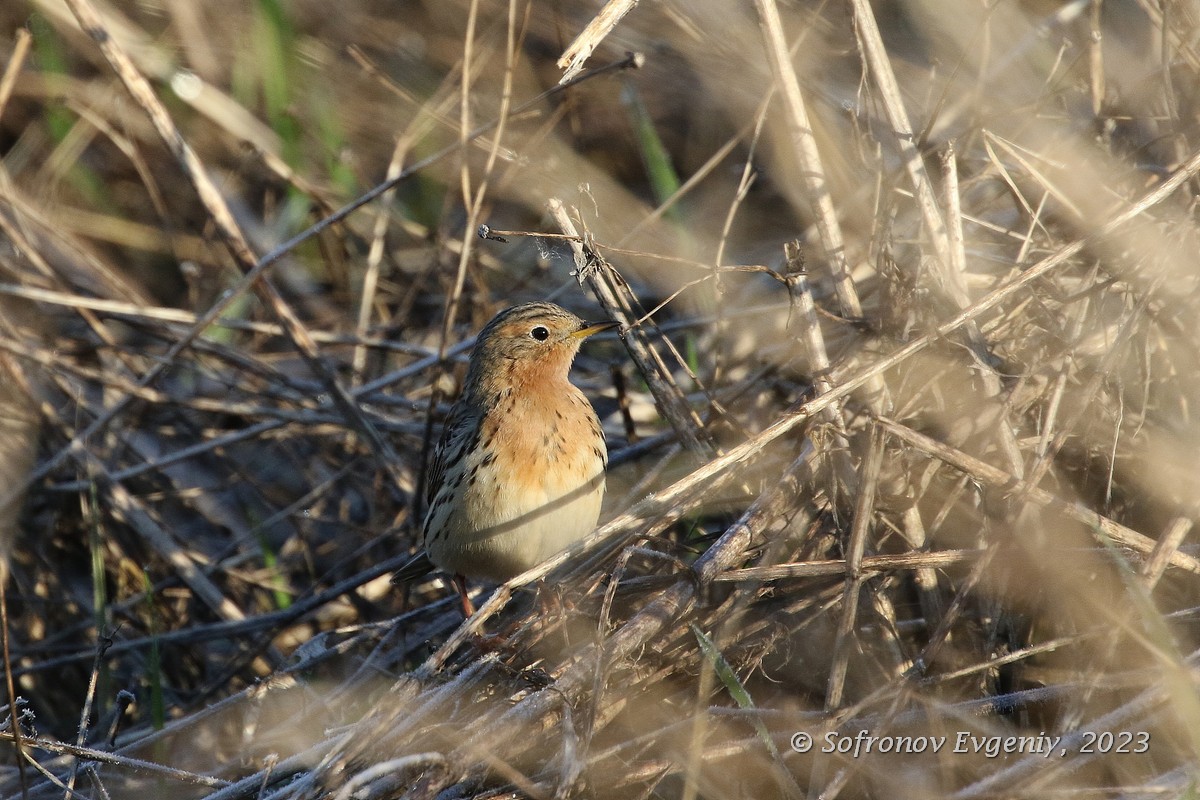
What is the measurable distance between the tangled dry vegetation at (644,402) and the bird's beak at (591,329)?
11cm

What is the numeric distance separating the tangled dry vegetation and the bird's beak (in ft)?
0.35

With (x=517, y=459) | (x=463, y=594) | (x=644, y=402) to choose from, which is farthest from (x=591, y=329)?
(x=463, y=594)

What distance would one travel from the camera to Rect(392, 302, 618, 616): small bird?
473cm

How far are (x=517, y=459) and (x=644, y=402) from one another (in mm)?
1306

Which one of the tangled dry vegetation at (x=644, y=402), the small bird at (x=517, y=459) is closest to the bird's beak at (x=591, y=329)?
the small bird at (x=517, y=459)

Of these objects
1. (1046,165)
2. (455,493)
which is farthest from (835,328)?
(455,493)

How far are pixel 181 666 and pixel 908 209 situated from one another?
4.36 meters

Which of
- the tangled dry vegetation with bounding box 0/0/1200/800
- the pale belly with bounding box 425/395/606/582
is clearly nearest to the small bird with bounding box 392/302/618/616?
the pale belly with bounding box 425/395/606/582

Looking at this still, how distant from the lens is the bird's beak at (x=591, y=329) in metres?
4.92

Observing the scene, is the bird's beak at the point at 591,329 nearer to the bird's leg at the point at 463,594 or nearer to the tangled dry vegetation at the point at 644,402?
the tangled dry vegetation at the point at 644,402

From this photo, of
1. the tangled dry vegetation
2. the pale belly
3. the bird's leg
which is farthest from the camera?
the bird's leg

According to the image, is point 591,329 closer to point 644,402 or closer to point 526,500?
point 526,500

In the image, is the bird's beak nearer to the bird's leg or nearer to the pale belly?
the pale belly

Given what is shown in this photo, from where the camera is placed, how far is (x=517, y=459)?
476 cm
